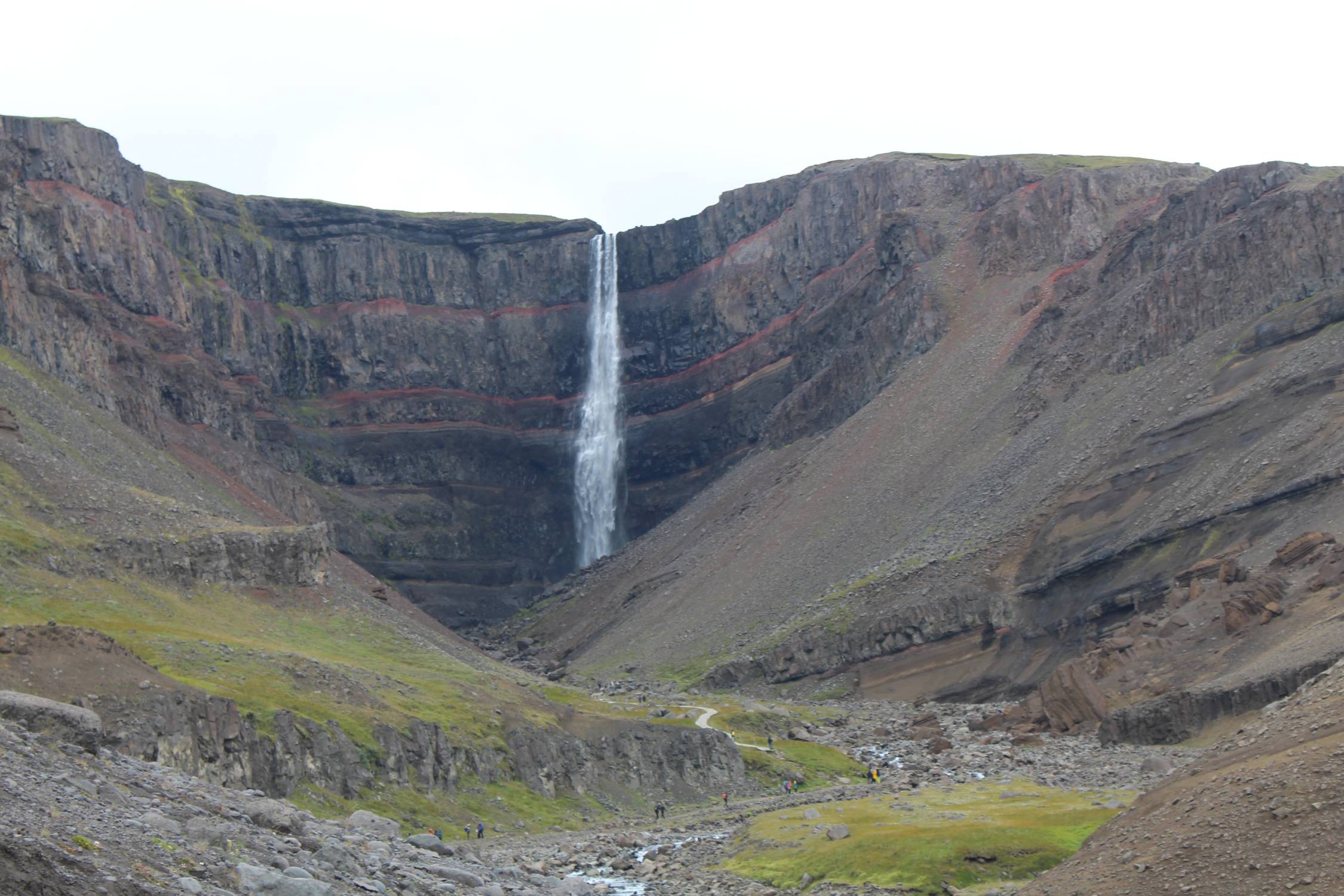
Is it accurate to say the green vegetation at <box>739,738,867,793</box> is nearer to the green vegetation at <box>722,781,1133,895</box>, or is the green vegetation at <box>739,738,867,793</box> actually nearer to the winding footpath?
the winding footpath

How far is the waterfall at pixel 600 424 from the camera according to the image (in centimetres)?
17975

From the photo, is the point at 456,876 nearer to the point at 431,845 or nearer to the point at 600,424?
the point at 431,845

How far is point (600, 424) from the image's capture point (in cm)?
18812

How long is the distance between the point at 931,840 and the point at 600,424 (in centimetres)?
14147

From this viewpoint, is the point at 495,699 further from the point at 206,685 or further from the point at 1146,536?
the point at 1146,536

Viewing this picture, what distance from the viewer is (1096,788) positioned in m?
59.1

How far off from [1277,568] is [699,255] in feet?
400

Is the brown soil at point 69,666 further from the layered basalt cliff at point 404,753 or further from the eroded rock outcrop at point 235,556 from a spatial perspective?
A: the eroded rock outcrop at point 235,556

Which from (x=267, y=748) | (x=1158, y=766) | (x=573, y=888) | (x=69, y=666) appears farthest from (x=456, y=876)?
(x=1158, y=766)

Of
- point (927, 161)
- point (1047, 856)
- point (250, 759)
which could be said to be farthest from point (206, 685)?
point (927, 161)

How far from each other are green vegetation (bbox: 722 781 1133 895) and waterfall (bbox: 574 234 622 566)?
117 m

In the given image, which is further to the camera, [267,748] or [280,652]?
[280,652]

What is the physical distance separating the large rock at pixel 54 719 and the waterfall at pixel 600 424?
454ft

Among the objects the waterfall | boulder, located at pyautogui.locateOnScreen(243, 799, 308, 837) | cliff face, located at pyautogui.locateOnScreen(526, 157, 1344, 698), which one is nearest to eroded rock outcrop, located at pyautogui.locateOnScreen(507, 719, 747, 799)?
cliff face, located at pyautogui.locateOnScreen(526, 157, 1344, 698)
